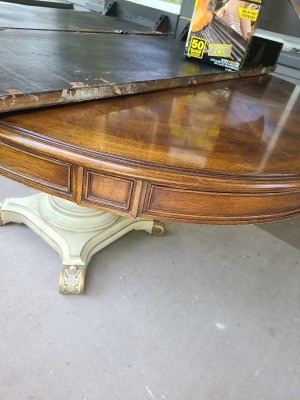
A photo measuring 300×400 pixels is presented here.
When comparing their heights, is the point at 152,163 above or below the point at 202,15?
below

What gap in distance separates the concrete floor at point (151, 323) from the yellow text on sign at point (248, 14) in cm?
82

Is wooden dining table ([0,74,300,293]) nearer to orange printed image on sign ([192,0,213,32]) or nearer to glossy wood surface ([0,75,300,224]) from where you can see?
glossy wood surface ([0,75,300,224])

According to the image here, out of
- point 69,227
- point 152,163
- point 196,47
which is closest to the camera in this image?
point 152,163

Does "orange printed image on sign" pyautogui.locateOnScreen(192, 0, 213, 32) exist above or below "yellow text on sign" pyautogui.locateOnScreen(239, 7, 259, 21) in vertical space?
below

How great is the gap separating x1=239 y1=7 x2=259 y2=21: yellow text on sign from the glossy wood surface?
14.1 inches

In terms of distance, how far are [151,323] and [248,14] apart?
0.90 metres

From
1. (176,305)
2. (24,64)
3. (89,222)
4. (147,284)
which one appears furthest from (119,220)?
(24,64)

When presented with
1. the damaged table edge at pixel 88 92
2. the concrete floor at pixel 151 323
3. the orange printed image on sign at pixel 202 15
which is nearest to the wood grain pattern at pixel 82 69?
the damaged table edge at pixel 88 92

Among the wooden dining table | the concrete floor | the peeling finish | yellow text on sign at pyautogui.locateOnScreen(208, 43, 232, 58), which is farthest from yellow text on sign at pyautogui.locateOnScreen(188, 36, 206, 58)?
the concrete floor

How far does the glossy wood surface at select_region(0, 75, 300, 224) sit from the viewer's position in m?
0.48

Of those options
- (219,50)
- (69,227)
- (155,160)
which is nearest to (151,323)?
(69,227)

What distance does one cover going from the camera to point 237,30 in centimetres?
83

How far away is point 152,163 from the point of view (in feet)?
1.56

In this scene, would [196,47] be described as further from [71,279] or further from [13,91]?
[71,279]
